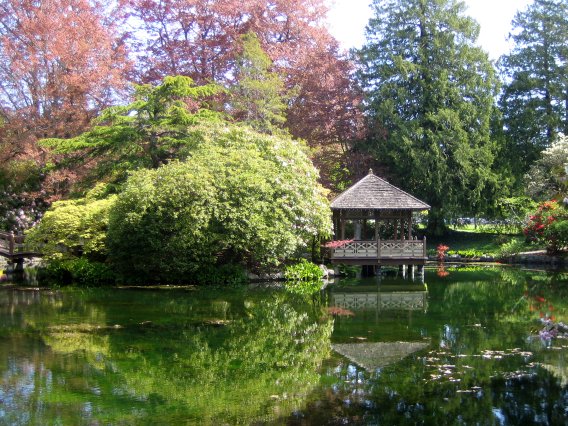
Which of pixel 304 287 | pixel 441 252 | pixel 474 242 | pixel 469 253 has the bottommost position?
pixel 304 287

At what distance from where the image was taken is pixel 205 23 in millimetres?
30891

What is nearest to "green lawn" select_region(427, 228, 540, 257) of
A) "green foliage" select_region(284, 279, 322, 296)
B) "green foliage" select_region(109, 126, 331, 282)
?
"green foliage" select_region(284, 279, 322, 296)

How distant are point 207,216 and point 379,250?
6814 mm

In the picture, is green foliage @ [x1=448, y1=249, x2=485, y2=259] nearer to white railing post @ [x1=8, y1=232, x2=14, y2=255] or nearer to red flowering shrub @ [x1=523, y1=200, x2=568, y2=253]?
red flowering shrub @ [x1=523, y1=200, x2=568, y2=253]

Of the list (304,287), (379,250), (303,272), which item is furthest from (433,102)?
(304,287)

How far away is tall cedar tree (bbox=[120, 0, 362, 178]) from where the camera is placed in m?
30.0

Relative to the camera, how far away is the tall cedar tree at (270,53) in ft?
98.3

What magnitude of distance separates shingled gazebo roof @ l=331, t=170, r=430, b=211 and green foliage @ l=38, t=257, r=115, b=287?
8236 mm

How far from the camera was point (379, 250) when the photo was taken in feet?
72.6

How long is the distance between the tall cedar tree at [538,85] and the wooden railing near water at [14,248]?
2486 centimetres

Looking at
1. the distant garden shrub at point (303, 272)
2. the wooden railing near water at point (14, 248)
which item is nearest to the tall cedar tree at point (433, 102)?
the distant garden shrub at point (303, 272)

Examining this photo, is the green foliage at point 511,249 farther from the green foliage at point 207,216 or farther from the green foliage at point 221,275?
the green foliage at point 221,275

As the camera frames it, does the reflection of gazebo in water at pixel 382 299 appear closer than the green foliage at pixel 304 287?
Yes

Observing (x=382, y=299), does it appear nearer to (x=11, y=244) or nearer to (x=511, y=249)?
(x=11, y=244)
